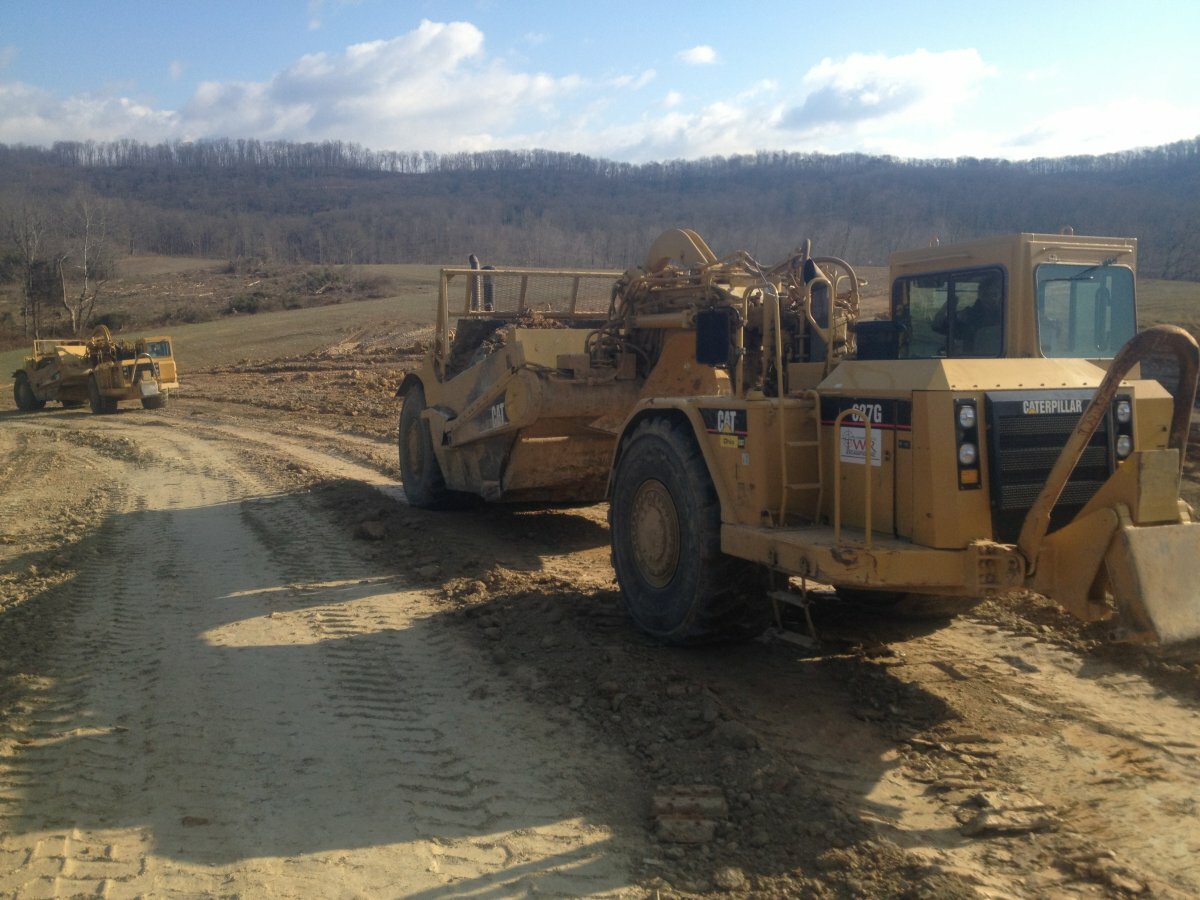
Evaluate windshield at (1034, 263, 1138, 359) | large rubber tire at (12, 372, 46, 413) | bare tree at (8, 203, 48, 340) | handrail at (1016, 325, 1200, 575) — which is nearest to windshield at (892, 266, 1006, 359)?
windshield at (1034, 263, 1138, 359)

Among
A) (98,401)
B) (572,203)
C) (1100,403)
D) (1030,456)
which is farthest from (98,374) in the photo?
(572,203)

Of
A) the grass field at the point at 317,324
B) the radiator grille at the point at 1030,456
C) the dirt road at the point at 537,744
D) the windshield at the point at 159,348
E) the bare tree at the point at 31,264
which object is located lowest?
the dirt road at the point at 537,744

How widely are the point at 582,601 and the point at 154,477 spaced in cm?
843

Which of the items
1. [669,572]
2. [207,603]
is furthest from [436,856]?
[207,603]

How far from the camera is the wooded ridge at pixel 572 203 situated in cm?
6506

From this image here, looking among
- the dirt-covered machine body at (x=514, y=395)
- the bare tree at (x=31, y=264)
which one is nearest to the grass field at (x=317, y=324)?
the bare tree at (x=31, y=264)

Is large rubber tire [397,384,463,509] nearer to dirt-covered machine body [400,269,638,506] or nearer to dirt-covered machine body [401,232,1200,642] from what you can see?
dirt-covered machine body [400,269,638,506]

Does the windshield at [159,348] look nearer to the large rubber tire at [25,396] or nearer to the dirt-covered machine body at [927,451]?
the large rubber tire at [25,396]

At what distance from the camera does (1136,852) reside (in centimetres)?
375

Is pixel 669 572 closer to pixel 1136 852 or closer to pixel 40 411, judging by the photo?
pixel 1136 852

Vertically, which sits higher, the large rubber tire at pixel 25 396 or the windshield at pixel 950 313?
the windshield at pixel 950 313

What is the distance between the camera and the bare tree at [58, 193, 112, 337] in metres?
53.8

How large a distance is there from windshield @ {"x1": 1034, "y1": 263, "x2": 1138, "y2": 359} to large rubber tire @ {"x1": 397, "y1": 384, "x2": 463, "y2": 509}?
628cm

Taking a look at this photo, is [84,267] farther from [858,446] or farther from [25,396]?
[858,446]
